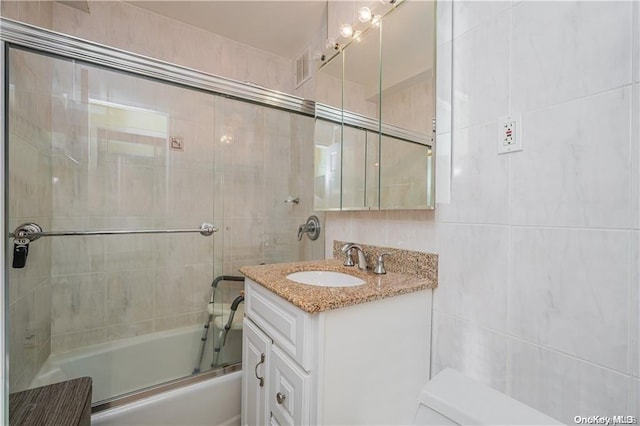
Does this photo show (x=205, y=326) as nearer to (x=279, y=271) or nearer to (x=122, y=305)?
(x=122, y=305)

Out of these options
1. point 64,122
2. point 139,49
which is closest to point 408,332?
point 64,122

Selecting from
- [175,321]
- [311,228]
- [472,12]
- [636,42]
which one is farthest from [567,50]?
[175,321]

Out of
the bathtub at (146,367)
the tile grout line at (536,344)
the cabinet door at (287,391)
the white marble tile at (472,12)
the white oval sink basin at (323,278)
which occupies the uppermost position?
the white marble tile at (472,12)

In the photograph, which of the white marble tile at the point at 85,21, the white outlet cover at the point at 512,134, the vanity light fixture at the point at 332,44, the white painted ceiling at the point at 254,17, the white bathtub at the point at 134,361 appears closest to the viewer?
the white outlet cover at the point at 512,134

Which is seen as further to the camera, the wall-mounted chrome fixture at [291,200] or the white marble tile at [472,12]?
the wall-mounted chrome fixture at [291,200]

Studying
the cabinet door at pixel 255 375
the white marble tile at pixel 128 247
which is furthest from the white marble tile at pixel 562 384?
the white marble tile at pixel 128 247

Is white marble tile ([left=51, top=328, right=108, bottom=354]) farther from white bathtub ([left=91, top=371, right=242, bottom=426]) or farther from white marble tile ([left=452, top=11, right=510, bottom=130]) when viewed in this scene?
white marble tile ([left=452, top=11, right=510, bottom=130])

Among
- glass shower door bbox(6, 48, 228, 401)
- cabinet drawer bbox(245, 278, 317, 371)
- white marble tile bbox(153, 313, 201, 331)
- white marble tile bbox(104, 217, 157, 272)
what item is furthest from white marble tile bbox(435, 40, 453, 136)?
white marble tile bbox(153, 313, 201, 331)

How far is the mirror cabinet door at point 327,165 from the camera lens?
1.59 m

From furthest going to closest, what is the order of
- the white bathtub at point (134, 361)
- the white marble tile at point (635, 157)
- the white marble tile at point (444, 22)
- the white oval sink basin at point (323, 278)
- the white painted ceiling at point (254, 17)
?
the white painted ceiling at point (254, 17)
the white bathtub at point (134, 361)
the white oval sink basin at point (323, 278)
the white marble tile at point (444, 22)
the white marble tile at point (635, 157)

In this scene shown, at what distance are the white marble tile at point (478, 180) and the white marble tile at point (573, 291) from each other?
0.11 m

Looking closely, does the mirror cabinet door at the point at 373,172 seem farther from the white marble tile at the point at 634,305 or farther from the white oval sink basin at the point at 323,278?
the white marble tile at the point at 634,305

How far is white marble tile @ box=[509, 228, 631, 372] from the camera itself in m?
0.68

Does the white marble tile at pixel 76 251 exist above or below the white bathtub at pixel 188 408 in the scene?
above
